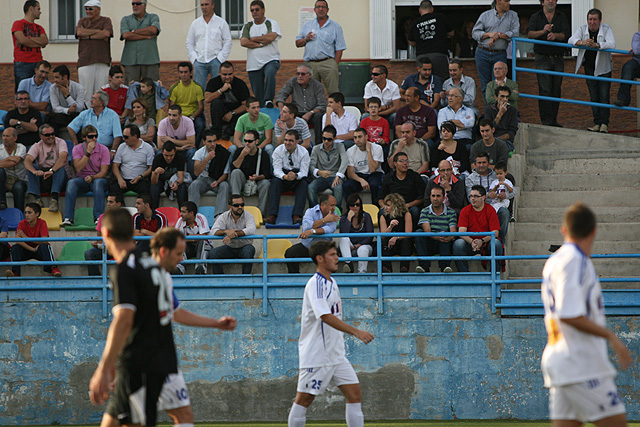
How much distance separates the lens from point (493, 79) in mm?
16875

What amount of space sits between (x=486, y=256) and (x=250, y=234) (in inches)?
137

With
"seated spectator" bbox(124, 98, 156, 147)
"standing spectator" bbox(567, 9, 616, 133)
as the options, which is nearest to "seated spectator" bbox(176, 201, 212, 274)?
"seated spectator" bbox(124, 98, 156, 147)

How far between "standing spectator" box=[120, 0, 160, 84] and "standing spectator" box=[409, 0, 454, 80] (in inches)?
201

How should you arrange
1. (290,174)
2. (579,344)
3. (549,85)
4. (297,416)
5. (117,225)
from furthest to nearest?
(549,85), (290,174), (297,416), (117,225), (579,344)

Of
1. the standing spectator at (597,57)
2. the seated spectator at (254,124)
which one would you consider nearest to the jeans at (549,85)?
the standing spectator at (597,57)

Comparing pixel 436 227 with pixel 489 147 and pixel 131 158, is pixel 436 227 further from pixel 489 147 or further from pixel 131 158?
pixel 131 158

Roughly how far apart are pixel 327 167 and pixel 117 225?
8722mm

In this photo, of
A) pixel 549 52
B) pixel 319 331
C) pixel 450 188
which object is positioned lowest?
pixel 319 331

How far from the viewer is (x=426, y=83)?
1634 centimetres

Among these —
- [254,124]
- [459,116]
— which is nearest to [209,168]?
[254,124]

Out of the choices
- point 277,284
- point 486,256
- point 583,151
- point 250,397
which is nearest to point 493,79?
point 583,151

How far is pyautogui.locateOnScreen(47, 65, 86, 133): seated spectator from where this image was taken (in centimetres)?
1664

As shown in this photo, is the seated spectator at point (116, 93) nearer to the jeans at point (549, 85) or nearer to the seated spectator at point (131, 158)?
the seated spectator at point (131, 158)

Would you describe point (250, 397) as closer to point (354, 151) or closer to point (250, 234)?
point (250, 234)
